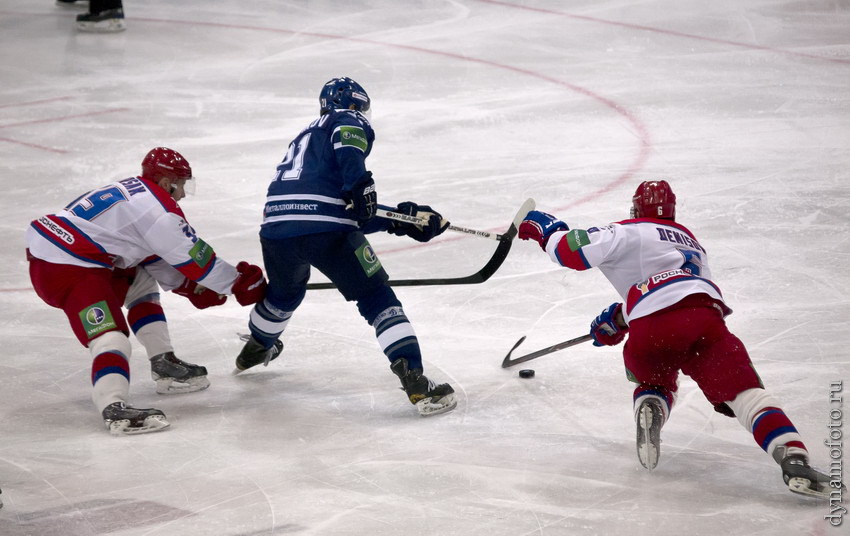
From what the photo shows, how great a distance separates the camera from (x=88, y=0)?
37.9ft

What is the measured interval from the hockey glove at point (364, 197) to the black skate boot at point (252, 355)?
0.72m

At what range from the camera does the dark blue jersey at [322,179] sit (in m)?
3.83

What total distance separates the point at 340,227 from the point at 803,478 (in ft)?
5.82

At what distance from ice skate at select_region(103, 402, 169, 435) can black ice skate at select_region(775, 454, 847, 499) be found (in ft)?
6.55

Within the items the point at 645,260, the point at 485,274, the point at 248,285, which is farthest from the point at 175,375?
the point at 645,260

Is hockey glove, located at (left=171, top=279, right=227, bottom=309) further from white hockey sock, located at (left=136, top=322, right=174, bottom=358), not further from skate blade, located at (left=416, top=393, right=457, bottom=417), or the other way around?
skate blade, located at (left=416, top=393, right=457, bottom=417)

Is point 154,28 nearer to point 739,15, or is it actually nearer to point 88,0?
point 88,0

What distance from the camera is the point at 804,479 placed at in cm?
292

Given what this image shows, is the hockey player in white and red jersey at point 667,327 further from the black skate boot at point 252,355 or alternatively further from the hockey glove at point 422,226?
the black skate boot at point 252,355

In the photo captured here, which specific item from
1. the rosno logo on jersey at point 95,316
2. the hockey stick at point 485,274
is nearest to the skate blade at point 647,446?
the hockey stick at point 485,274

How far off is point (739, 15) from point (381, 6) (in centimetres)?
357

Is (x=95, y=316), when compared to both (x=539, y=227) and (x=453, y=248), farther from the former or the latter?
(x=453, y=248)

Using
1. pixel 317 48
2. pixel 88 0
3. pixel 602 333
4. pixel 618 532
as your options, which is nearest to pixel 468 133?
pixel 317 48

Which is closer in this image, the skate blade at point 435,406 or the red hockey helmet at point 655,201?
the red hockey helmet at point 655,201
